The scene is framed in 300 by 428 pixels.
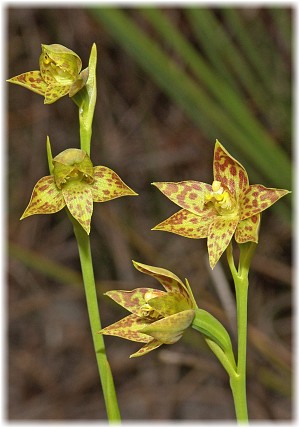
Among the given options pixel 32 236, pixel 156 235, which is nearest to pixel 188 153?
pixel 156 235

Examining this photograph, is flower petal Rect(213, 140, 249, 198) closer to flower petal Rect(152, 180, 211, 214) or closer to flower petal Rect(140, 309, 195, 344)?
flower petal Rect(152, 180, 211, 214)

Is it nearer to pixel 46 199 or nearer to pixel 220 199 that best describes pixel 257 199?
pixel 220 199

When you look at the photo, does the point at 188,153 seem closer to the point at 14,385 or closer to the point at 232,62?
the point at 232,62

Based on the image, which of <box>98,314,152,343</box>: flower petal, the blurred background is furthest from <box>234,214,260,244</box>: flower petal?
the blurred background

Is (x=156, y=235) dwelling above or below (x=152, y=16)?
below

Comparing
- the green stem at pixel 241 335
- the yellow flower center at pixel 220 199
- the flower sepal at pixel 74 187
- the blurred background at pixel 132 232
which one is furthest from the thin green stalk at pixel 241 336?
the blurred background at pixel 132 232

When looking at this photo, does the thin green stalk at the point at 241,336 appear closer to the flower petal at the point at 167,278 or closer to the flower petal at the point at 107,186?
the flower petal at the point at 167,278

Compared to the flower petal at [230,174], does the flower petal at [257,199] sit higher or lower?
lower

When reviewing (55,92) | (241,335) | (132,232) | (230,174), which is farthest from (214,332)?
(132,232)
